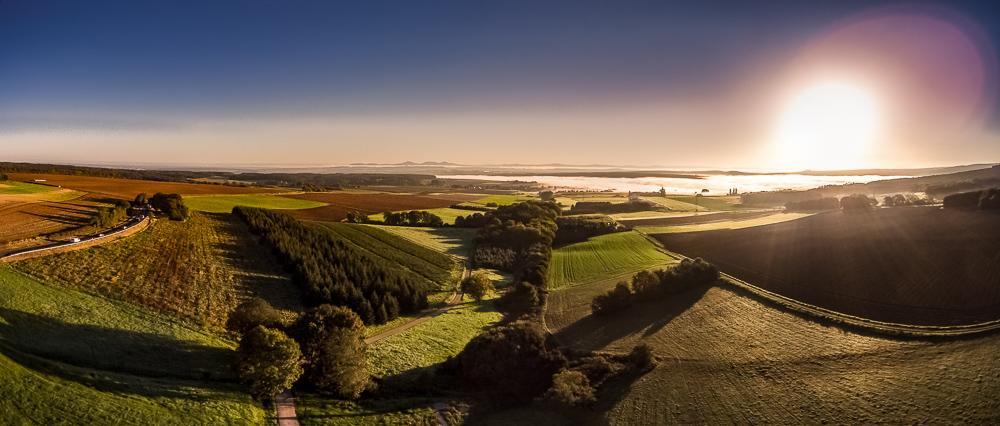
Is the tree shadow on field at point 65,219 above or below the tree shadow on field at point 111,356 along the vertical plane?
above

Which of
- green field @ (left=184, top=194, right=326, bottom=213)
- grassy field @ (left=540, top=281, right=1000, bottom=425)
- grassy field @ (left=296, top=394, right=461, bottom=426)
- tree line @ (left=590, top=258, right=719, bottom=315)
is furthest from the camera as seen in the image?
green field @ (left=184, top=194, right=326, bottom=213)

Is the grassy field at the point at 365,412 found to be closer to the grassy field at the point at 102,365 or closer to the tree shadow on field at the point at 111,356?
the grassy field at the point at 102,365

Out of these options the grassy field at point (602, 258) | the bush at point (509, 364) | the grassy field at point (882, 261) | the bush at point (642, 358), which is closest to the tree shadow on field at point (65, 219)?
the bush at point (509, 364)

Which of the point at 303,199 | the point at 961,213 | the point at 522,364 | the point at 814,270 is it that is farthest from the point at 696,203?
the point at 522,364

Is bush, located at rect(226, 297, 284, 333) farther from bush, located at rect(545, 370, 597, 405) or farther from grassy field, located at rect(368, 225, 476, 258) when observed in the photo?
grassy field, located at rect(368, 225, 476, 258)

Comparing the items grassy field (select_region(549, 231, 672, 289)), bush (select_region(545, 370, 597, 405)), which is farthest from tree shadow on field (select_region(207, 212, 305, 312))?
grassy field (select_region(549, 231, 672, 289))

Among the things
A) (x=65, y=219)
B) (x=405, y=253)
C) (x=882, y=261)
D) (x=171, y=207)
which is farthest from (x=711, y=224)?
(x=65, y=219)

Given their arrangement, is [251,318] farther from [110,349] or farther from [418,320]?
[418,320]

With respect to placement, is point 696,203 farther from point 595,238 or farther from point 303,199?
point 303,199
